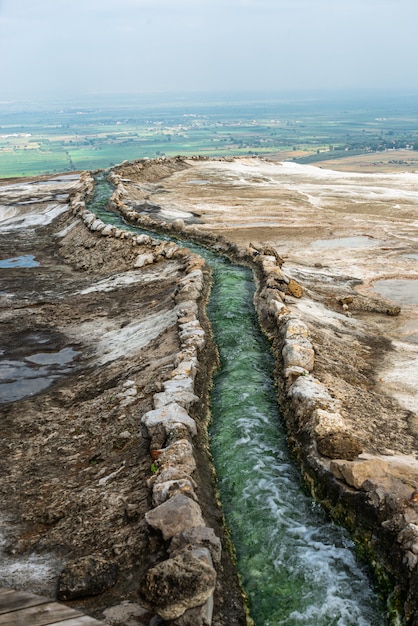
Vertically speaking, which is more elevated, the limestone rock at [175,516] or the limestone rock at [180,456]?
the limestone rock at [175,516]

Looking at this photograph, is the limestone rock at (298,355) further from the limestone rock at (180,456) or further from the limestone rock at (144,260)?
the limestone rock at (144,260)

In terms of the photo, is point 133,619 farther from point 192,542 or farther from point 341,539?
point 341,539

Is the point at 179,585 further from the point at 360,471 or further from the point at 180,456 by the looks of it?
the point at 360,471

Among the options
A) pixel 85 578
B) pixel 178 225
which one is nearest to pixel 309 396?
A: pixel 85 578

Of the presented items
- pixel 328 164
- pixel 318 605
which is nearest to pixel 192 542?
pixel 318 605

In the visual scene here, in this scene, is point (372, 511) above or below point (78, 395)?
above

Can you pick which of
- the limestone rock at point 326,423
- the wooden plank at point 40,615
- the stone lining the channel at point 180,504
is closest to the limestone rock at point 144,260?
the stone lining the channel at point 180,504

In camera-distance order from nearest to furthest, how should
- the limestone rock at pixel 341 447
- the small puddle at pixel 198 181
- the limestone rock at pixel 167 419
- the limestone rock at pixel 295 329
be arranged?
the limestone rock at pixel 341 447 → the limestone rock at pixel 167 419 → the limestone rock at pixel 295 329 → the small puddle at pixel 198 181
